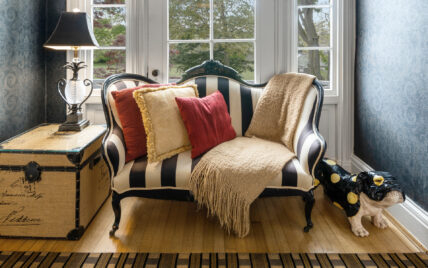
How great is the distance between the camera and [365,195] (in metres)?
2.05

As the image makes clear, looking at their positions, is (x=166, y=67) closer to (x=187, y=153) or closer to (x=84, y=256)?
(x=187, y=153)

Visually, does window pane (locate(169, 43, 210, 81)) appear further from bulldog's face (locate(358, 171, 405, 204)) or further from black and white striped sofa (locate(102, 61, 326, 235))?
bulldog's face (locate(358, 171, 405, 204))

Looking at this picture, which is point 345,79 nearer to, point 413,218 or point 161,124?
point 413,218

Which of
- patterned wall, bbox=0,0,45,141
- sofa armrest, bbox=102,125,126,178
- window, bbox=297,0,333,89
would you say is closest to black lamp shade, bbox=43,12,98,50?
patterned wall, bbox=0,0,45,141

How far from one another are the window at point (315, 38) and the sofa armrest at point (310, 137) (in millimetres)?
705

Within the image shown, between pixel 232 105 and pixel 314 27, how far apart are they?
3.41ft

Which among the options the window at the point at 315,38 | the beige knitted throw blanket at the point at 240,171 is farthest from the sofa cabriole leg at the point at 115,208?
the window at the point at 315,38

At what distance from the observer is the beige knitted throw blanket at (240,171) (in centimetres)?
192

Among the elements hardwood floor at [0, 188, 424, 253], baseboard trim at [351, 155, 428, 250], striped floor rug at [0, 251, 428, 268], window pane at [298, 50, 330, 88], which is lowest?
striped floor rug at [0, 251, 428, 268]

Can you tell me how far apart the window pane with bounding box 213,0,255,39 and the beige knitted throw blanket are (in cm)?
76

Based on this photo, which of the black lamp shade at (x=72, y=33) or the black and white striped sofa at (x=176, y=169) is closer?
the black and white striped sofa at (x=176, y=169)

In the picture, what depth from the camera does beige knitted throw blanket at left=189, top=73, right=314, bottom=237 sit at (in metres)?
1.92

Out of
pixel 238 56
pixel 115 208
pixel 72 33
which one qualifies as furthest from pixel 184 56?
pixel 115 208

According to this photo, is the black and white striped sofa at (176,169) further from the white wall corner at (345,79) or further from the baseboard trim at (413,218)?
the white wall corner at (345,79)
